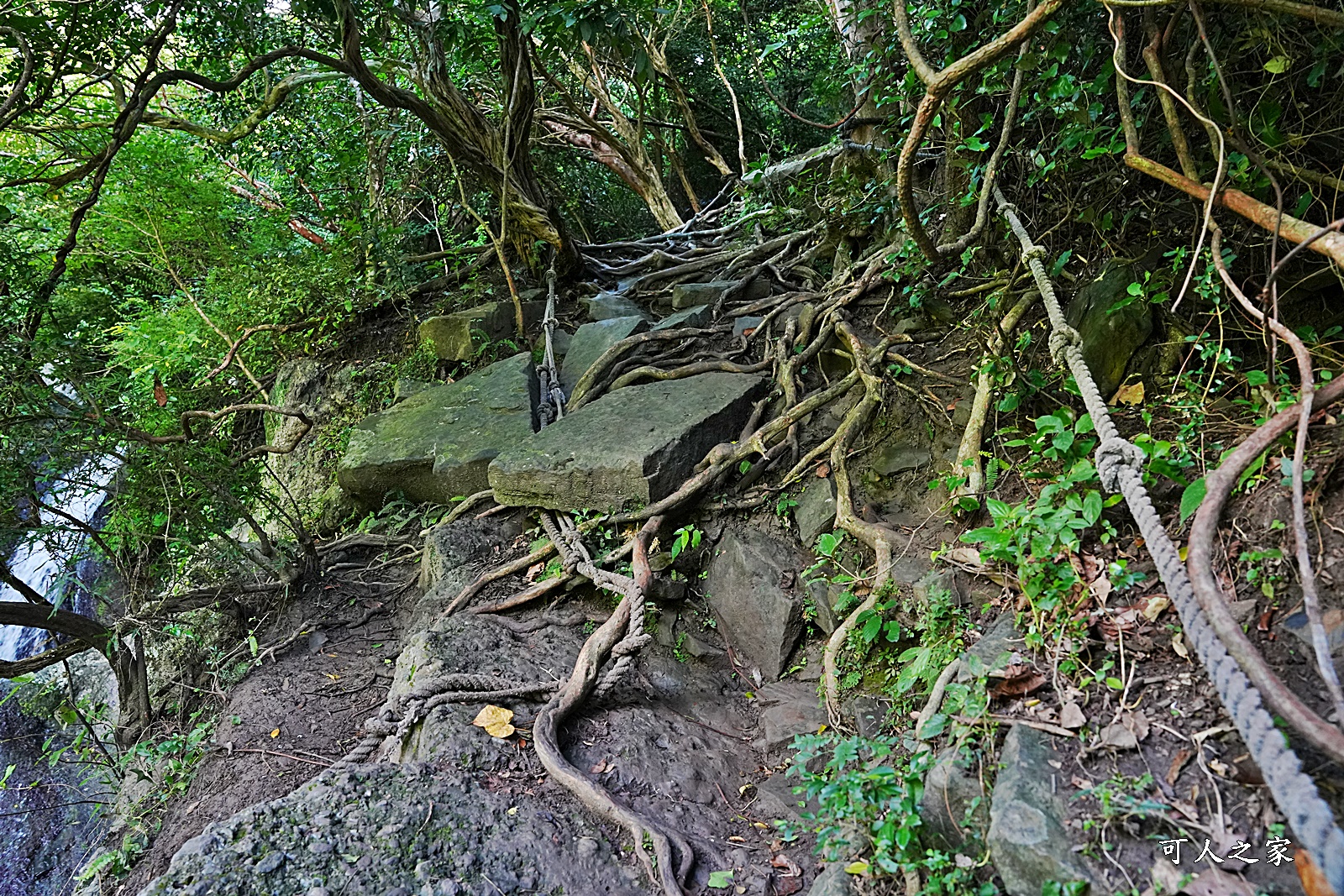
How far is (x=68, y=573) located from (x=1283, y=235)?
480 centimetres

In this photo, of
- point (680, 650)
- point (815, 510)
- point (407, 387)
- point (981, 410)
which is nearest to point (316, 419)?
point (407, 387)

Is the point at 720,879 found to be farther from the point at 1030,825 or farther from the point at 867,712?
the point at 1030,825

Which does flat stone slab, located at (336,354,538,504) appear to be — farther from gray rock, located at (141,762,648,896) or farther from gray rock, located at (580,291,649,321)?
gray rock, located at (141,762,648,896)

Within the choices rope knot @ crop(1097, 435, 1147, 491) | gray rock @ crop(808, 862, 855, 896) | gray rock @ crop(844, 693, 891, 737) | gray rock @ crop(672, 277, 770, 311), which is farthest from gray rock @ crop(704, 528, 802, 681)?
gray rock @ crop(672, 277, 770, 311)

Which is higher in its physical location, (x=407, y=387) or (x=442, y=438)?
(x=407, y=387)

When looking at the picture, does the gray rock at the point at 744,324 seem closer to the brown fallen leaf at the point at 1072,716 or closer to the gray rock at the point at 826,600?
the gray rock at the point at 826,600

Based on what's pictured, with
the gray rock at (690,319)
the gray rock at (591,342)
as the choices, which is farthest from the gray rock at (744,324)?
the gray rock at (591,342)

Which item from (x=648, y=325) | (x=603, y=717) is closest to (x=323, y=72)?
(x=648, y=325)

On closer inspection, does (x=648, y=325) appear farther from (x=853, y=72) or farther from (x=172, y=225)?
(x=172, y=225)

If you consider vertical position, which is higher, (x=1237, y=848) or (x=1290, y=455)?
(x=1290, y=455)

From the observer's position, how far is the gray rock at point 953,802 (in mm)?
1700

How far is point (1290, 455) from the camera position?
1.77m

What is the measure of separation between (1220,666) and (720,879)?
141cm

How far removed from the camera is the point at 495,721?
2543mm
